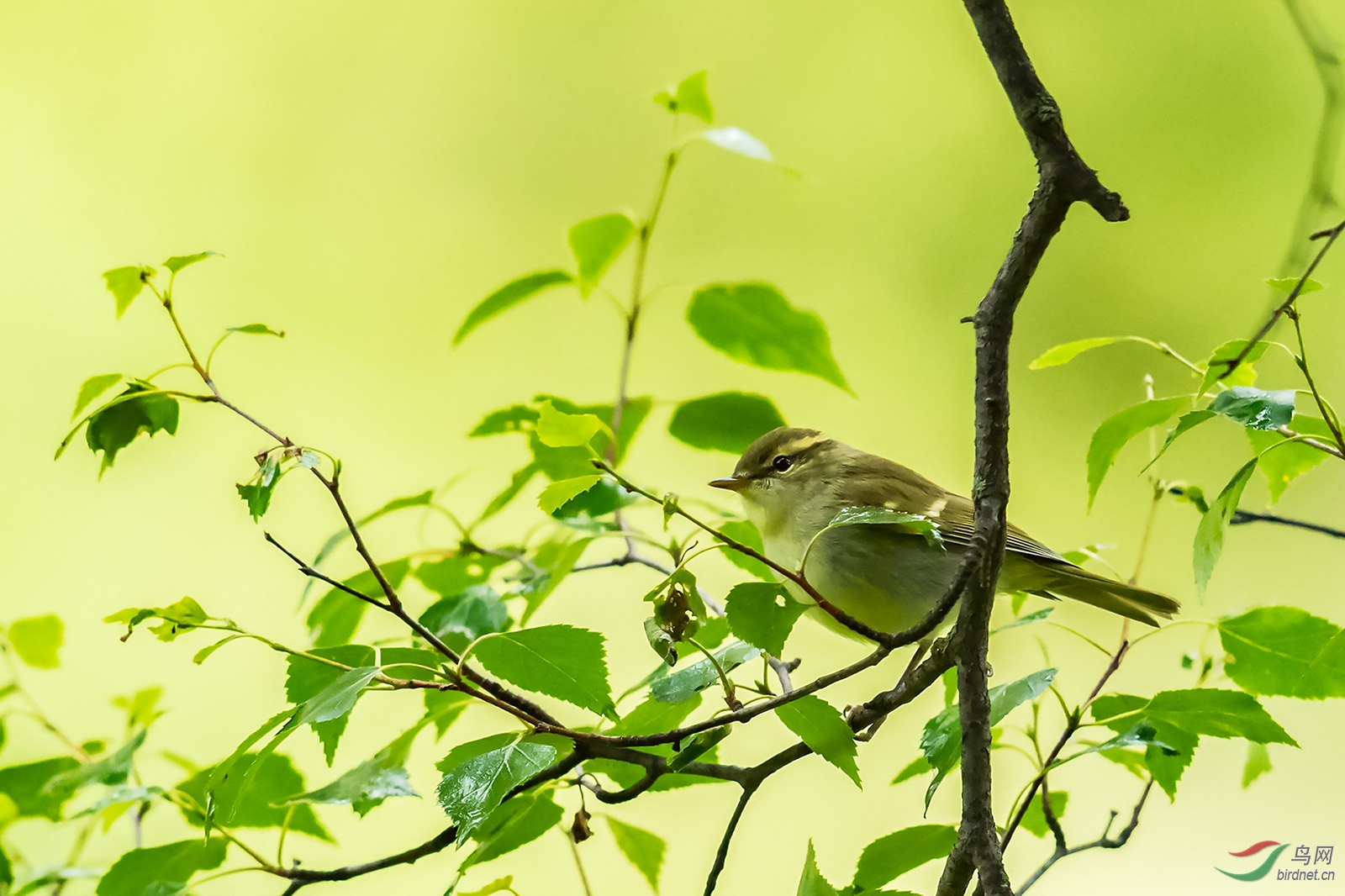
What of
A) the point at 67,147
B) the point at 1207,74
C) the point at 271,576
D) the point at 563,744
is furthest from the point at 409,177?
the point at 563,744

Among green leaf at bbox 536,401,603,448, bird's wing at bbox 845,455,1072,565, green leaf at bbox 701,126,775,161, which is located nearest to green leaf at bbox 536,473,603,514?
green leaf at bbox 536,401,603,448

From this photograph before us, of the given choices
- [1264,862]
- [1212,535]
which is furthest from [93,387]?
[1264,862]

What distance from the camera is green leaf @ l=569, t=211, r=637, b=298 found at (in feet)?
2.49

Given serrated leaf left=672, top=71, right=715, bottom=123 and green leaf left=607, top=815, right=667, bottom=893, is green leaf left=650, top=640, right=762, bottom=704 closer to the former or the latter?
green leaf left=607, top=815, right=667, bottom=893

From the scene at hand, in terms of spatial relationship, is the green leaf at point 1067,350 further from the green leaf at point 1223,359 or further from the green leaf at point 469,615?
the green leaf at point 469,615

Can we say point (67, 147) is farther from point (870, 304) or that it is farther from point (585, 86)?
point (870, 304)

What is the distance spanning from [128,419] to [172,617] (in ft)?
0.42

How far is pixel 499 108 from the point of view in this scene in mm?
2018

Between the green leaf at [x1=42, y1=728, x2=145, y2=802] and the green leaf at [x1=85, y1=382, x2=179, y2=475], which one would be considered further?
the green leaf at [x1=42, y1=728, x2=145, y2=802]

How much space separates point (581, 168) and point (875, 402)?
Result: 740mm

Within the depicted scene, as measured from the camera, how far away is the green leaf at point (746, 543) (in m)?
0.70

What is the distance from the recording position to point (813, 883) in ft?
1.56

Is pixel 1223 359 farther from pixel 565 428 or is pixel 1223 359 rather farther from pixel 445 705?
pixel 445 705

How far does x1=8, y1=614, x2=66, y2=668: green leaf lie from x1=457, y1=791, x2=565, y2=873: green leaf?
66 centimetres
